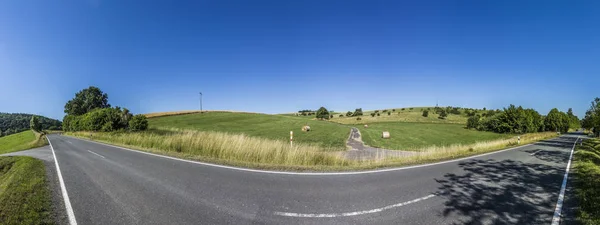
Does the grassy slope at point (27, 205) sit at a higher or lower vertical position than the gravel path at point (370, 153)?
higher

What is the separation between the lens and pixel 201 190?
5.91 metres

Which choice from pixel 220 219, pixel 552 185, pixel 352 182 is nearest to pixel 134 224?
pixel 220 219

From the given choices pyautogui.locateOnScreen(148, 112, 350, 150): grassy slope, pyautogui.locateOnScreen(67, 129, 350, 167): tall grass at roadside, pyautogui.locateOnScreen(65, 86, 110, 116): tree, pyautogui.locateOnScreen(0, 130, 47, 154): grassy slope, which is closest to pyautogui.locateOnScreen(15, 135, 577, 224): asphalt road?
pyautogui.locateOnScreen(67, 129, 350, 167): tall grass at roadside

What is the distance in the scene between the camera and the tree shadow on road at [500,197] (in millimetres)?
4568

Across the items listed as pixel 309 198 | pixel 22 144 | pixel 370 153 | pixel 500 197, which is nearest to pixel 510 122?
pixel 370 153

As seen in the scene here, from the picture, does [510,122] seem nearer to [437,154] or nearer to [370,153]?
[370,153]

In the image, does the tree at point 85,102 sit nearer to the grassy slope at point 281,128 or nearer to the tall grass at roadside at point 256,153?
the grassy slope at point 281,128

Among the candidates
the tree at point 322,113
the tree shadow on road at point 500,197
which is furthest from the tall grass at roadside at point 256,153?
the tree at point 322,113

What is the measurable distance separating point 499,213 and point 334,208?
358cm

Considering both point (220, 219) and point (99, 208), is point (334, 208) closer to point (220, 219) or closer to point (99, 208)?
point (220, 219)

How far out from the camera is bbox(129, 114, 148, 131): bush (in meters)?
40.3

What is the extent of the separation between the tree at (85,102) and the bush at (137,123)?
5346cm

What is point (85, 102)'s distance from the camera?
76.8 metres

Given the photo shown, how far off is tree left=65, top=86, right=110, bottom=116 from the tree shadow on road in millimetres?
103205
